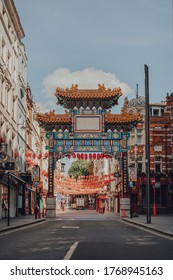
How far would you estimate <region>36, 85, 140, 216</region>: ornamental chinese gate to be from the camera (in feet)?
166

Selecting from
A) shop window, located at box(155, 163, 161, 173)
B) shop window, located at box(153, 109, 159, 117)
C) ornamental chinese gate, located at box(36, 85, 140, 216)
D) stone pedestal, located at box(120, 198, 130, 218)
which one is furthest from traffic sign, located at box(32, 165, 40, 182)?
shop window, located at box(153, 109, 159, 117)

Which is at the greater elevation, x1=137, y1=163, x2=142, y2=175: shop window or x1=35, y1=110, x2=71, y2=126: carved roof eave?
x1=35, y1=110, x2=71, y2=126: carved roof eave

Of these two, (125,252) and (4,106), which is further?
(4,106)

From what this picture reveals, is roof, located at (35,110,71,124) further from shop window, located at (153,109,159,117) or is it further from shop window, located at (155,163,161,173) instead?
shop window, located at (153,109,159,117)

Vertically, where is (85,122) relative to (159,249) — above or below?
above

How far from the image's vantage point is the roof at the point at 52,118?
51.0 meters

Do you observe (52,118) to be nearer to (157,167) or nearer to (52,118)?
(52,118)

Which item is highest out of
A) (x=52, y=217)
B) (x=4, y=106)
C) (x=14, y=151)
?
(x=4, y=106)

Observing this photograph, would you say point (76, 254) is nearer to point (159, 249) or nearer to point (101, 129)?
point (159, 249)

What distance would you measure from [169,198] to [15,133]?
27083 mm

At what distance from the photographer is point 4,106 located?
41812 millimetres

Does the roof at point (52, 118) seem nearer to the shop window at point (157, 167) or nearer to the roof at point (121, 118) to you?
the roof at point (121, 118)
